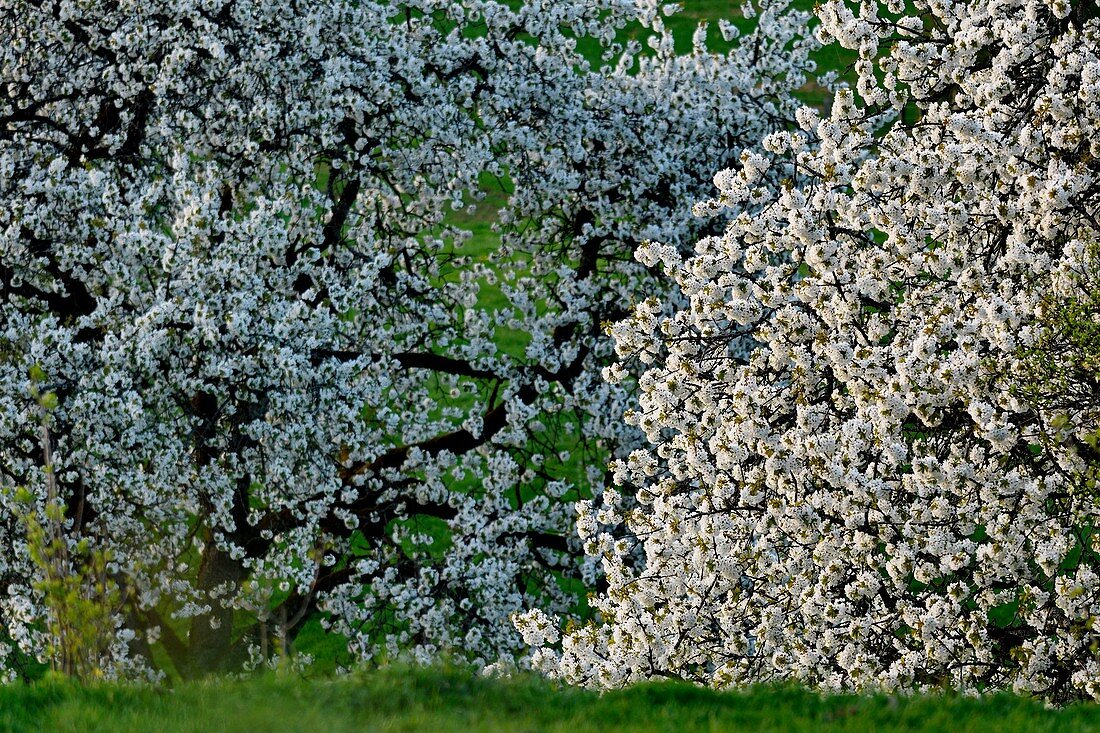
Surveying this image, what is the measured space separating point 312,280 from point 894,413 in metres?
6.53

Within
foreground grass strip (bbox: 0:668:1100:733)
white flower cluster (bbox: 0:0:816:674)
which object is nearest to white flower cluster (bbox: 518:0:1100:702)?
foreground grass strip (bbox: 0:668:1100:733)

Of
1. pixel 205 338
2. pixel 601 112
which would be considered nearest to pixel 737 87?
pixel 601 112

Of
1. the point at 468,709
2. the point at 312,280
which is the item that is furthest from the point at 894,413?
the point at 312,280

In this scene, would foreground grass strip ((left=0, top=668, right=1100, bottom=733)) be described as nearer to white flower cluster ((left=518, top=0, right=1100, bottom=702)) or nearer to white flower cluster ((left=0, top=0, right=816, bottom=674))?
white flower cluster ((left=518, top=0, right=1100, bottom=702))

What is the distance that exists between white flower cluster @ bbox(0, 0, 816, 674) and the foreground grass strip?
11.7ft

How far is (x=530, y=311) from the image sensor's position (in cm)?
1409

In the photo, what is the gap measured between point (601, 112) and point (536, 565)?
490 centimetres

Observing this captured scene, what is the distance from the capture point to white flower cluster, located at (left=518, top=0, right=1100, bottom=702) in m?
8.07

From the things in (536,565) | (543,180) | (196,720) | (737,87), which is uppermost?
(737,87)

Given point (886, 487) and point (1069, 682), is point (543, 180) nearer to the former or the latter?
point (886, 487)

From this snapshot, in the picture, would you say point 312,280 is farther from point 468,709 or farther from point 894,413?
point 468,709

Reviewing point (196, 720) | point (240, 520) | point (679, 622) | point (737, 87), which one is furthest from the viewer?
point (737, 87)

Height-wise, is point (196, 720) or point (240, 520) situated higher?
point (240, 520)

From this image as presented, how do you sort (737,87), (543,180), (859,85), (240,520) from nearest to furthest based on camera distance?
(859,85) → (240,520) → (543,180) → (737,87)
